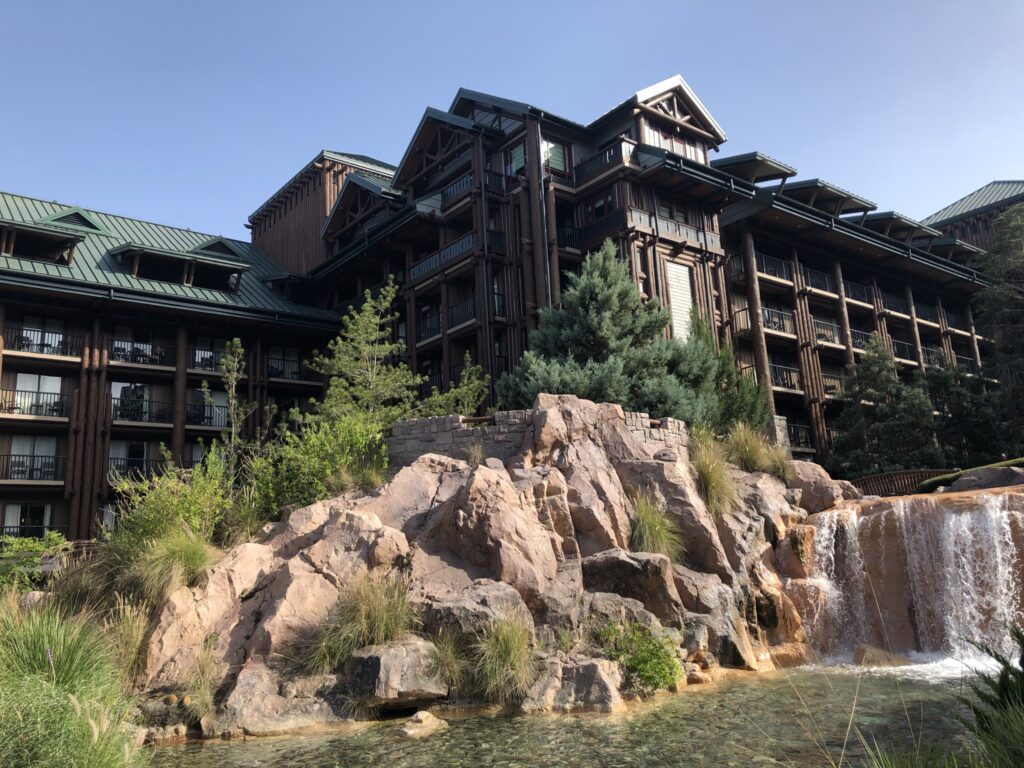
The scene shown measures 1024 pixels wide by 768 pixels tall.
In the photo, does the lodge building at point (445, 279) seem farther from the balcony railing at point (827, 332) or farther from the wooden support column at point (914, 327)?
the wooden support column at point (914, 327)

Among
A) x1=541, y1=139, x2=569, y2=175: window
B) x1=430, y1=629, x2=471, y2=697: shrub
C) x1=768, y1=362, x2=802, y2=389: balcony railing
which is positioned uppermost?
x1=541, y1=139, x2=569, y2=175: window

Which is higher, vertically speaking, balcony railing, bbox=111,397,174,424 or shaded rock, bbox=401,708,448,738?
balcony railing, bbox=111,397,174,424

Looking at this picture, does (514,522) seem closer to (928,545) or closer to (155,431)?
(928,545)

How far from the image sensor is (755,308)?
106ft

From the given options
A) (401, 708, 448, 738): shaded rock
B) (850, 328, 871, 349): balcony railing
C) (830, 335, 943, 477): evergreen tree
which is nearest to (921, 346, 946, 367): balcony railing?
(850, 328, 871, 349): balcony railing

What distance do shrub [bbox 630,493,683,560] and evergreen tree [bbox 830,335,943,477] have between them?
52.3 ft

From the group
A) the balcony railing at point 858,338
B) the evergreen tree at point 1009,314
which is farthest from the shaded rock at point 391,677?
the balcony railing at point 858,338

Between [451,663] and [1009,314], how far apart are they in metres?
29.2

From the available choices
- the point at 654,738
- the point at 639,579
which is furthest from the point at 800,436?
the point at 654,738

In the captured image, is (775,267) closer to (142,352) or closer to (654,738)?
(142,352)

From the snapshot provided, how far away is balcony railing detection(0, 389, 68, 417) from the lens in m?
28.5

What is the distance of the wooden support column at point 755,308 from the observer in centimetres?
3122

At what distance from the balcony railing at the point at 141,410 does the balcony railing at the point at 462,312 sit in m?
11.8

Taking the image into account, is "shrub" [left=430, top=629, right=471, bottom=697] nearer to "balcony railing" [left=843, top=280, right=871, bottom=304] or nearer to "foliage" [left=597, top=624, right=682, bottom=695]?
"foliage" [left=597, top=624, right=682, bottom=695]
